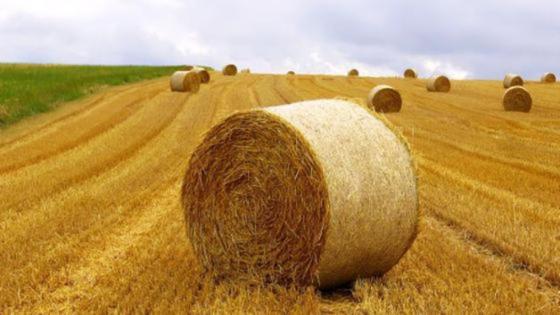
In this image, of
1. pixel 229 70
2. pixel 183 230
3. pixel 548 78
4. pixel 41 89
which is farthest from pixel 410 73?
pixel 183 230

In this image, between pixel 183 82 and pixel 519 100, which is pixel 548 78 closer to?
pixel 519 100

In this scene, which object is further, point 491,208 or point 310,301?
point 491,208

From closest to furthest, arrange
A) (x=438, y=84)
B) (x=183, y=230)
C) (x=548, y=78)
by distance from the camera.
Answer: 1. (x=183, y=230)
2. (x=438, y=84)
3. (x=548, y=78)

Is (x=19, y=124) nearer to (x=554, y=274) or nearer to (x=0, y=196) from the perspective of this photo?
(x=0, y=196)

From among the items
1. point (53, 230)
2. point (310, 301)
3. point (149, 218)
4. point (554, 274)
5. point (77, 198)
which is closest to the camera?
point (310, 301)

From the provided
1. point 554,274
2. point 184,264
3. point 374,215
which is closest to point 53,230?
point 184,264

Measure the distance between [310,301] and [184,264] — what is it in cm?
167

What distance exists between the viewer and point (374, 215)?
6.30 metres

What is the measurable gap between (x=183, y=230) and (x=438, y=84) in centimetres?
2651

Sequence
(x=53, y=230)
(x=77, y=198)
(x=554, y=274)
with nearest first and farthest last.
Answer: (x=554, y=274) < (x=53, y=230) < (x=77, y=198)

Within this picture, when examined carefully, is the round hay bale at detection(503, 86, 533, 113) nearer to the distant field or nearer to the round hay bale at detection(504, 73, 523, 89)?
the round hay bale at detection(504, 73, 523, 89)

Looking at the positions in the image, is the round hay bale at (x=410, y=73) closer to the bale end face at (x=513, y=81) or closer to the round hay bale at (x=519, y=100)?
the bale end face at (x=513, y=81)

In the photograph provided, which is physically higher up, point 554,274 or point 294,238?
point 294,238

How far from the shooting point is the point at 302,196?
6.16 metres
